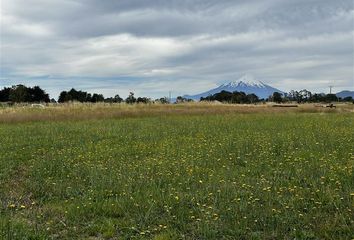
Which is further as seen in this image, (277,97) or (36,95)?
(277,97)

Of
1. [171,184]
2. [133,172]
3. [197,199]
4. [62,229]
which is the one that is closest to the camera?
[62,229]

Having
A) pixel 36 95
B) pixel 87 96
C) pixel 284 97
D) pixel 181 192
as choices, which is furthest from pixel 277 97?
pixel 181 192

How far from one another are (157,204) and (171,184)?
4.30ft

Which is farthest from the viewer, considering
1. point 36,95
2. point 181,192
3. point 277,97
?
point 277,97

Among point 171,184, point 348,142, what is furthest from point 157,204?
point 348,142

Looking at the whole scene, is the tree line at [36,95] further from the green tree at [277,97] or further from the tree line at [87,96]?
the green tree at [277,97]

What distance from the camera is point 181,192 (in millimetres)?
6883

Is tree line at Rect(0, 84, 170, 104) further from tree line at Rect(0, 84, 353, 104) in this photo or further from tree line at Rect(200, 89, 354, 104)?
tree line at Rect(200, 89, 354, 104)

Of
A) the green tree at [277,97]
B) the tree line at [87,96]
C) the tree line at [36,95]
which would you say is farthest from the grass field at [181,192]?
the green tree at [277,97]

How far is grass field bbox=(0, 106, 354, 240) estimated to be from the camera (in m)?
5.09

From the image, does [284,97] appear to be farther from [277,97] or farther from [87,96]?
[87,96]

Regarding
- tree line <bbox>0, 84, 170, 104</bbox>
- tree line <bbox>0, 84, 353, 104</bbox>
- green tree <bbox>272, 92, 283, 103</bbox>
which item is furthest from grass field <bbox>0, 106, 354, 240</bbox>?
green tree <bbox>272, 92, 283, 103</bbox>

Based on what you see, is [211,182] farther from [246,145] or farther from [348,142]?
[348,142]

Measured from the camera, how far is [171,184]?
7434 millimetres
